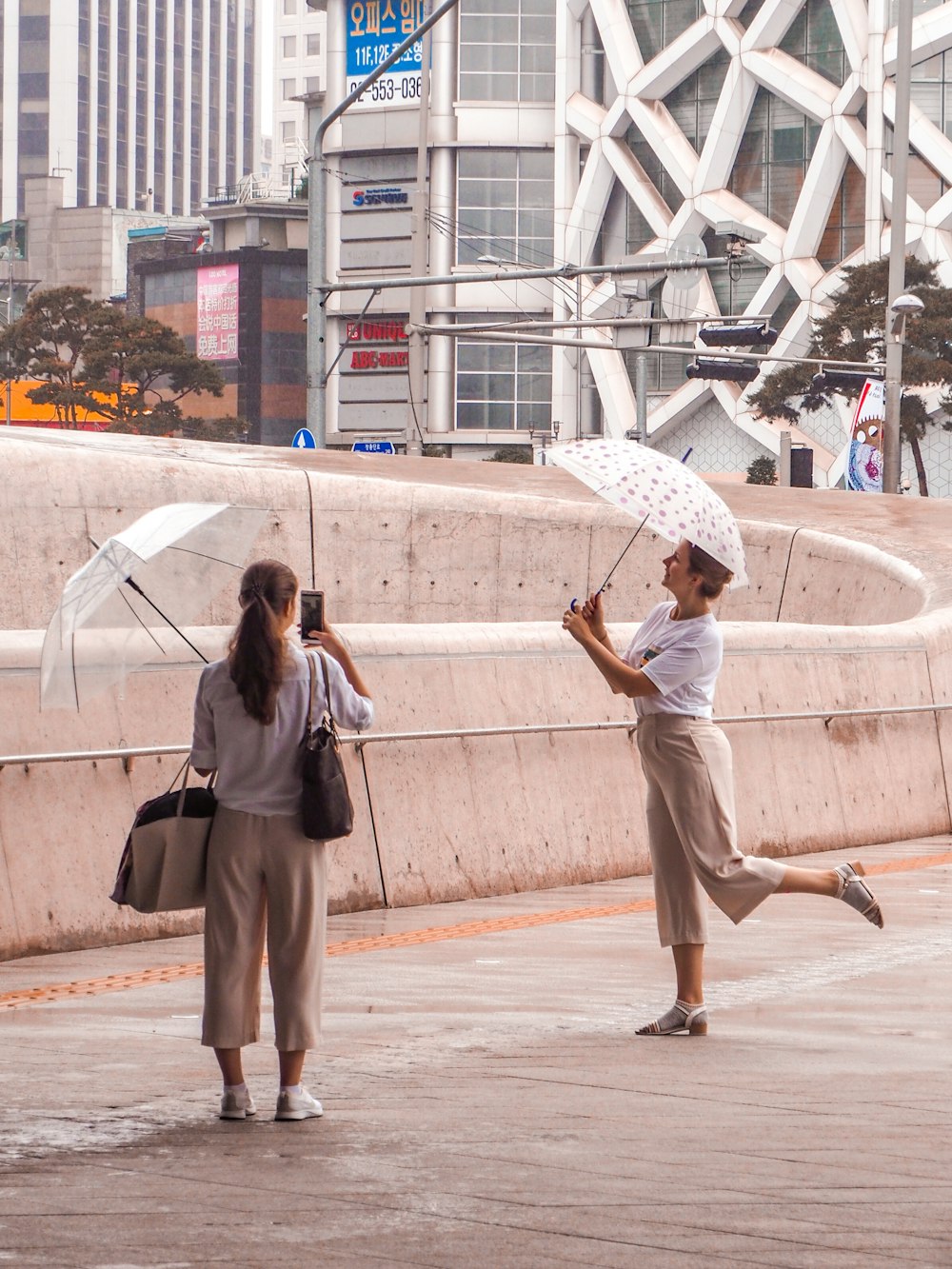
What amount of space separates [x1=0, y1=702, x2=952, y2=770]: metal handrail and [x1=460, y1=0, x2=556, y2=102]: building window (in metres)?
67.9

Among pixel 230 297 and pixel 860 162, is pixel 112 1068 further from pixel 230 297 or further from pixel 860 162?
pixel 230 297

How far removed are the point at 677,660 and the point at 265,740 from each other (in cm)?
193

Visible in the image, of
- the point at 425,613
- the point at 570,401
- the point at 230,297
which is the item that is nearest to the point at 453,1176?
the point at 425,613

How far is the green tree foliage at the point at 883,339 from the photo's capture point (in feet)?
184

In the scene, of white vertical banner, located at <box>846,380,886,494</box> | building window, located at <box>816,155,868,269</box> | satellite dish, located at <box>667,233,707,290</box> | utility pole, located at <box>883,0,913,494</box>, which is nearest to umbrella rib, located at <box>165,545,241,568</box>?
utility pole, located at <box>883,0,913,494</box>

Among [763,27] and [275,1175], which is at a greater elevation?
[763,27]

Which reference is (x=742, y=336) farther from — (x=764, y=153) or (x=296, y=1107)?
(x=764, y=153)

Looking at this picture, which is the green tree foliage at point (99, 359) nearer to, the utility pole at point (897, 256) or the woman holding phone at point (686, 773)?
the utility pole at point (897, 256)

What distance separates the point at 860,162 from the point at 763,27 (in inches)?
249

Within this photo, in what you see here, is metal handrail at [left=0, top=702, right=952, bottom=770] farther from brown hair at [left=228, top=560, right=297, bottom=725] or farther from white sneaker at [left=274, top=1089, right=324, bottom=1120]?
white sneaker at [left=274, top=1089, right=324, bottom=1120]

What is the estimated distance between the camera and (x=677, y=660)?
7160mm

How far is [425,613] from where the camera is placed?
1917 centimetres

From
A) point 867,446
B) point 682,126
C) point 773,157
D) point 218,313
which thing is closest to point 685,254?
point 867,446

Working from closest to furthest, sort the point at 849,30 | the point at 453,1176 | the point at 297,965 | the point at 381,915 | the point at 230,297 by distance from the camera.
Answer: the point at 453,1176 < the point at 297,965 < the point at 381,915 < the point at 849,30 < the point at 230,297
